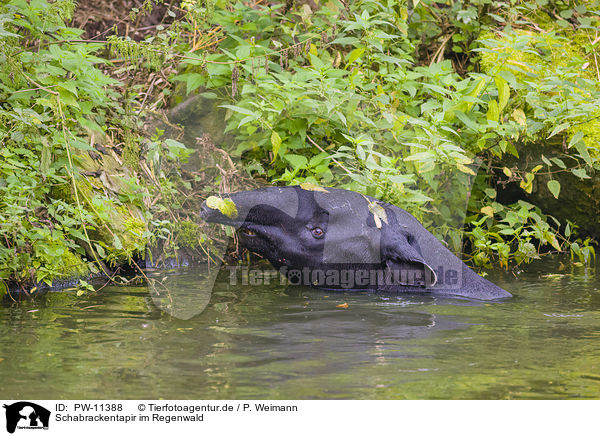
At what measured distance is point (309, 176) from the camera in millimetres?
6883

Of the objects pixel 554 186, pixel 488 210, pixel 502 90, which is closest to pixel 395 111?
pixel 502 90

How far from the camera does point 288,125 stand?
713cm

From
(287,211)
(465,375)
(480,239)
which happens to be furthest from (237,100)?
(465,375)

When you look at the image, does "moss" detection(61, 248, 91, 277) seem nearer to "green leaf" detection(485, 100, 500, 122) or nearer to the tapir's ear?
the tapir's ear

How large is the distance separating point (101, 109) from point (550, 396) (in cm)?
532

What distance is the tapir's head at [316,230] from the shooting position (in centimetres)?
594

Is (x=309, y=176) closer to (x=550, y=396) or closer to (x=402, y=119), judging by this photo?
(x=402, y=119)

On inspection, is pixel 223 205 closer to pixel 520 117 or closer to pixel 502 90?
pixel 502 90

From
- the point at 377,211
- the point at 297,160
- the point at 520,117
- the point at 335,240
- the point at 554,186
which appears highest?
the point at 520,117

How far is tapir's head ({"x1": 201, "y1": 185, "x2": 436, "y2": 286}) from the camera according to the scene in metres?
5.94

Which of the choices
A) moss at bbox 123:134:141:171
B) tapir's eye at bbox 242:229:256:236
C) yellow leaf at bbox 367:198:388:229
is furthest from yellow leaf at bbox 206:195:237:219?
moss at bbox 123:134:141:171
